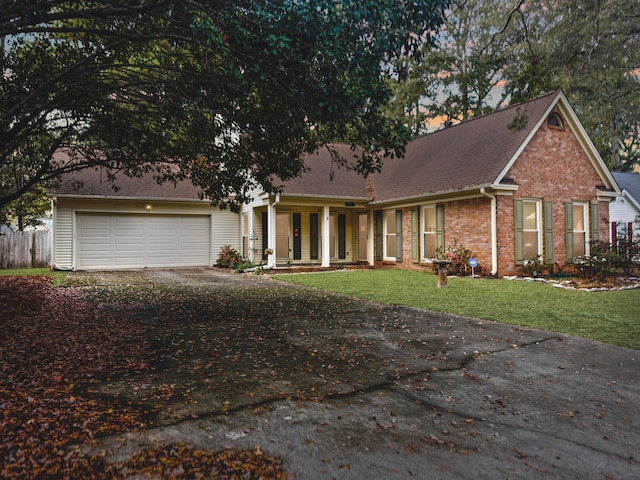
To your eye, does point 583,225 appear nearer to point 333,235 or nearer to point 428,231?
point 428,231

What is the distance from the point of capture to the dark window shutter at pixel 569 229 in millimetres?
14102

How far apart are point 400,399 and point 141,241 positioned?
16.6 meters

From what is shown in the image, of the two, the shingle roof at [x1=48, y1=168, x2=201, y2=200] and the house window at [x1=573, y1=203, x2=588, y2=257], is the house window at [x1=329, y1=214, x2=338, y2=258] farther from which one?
the house window at [x1=573, y1=203, x2=588, y2=257]

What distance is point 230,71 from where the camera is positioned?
5.47 meters

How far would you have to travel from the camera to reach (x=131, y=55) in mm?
8531

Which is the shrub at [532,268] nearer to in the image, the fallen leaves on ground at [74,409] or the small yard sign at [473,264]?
the small yard sign at [473,264]

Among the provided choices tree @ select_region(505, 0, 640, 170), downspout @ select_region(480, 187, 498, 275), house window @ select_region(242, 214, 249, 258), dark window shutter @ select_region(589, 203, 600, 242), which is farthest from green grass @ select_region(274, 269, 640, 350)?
house window @ select_region(242, 214, 249, 258)

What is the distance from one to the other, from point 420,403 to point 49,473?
2549 millimetres

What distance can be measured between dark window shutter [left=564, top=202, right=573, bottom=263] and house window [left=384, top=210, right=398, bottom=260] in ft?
19.5

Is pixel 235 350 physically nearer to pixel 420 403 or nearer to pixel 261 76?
pixel 420 403

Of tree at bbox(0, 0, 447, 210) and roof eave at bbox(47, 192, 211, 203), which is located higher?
tree at bbox(0, 0, 447, 210)

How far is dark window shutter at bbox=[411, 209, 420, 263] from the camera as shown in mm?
15656

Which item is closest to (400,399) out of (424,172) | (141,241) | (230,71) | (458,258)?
(230,71)

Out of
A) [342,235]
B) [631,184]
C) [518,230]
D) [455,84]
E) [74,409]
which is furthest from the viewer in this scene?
[455,84]
